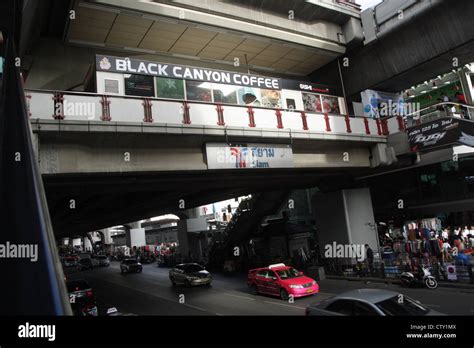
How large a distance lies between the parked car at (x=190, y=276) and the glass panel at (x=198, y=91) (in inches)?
489

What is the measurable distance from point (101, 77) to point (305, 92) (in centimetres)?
1143

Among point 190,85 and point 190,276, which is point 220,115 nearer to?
point 190,85

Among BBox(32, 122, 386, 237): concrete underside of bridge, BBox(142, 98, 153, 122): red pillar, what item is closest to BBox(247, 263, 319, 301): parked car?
BBox(32, 122, 386, 237): concrete underside of bridge

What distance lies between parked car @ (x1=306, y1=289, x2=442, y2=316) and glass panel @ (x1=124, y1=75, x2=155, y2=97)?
36.7 feet

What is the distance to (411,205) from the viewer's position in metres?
30.8

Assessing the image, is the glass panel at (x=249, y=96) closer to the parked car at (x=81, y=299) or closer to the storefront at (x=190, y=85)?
the storefront at (x=190, y=85)

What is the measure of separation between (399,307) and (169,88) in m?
12.6

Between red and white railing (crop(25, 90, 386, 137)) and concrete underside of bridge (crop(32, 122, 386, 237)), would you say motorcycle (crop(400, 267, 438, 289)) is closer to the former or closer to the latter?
concrete underside of bridge (crop(32, 122, 386, 237))

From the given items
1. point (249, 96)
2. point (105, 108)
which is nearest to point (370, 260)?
point (249, 96)

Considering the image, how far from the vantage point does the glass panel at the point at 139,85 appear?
1459 cm

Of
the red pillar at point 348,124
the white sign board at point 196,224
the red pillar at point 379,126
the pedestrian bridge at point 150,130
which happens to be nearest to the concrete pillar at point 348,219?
the red pillar at point 379,126

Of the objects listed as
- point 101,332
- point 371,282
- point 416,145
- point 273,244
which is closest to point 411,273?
point 371,282

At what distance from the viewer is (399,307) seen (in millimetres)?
7270

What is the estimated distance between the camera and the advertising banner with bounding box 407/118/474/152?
57.1 feet
